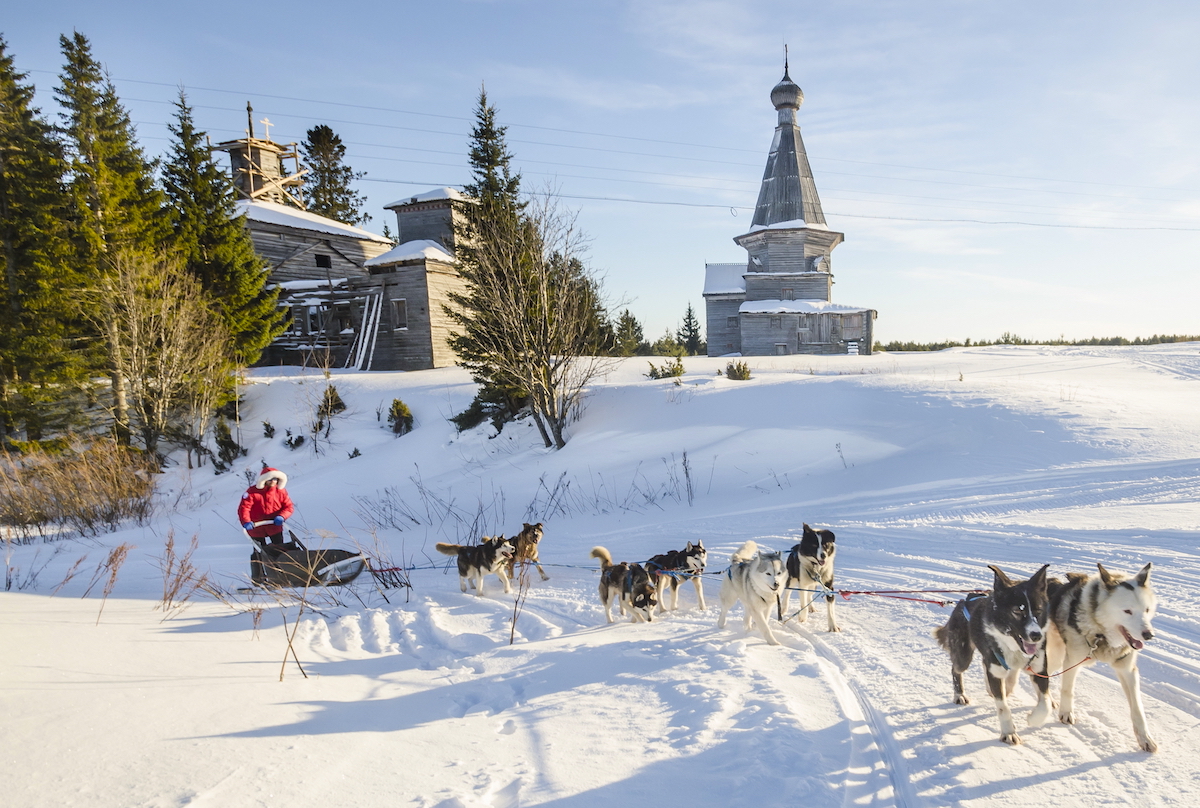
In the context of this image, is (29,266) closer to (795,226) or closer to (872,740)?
(872,740)

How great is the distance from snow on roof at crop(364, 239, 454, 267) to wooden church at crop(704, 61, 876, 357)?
1879 centimetres

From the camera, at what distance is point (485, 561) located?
712 cm

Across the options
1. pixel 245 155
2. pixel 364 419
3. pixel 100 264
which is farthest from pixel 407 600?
pixel 245 155

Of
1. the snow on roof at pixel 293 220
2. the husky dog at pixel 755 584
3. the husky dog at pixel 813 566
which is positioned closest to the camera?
the husky dog at pixel 755 584

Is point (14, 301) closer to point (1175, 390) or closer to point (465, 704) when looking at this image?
point (465, 704)

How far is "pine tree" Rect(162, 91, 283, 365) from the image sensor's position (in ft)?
74.9

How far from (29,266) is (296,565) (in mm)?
21381

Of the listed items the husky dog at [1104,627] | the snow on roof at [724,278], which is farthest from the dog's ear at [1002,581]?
the snow on roof at [724,278]

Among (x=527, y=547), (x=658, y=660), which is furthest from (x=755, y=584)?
(x=527, y=547)

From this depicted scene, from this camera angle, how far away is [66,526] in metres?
12.6

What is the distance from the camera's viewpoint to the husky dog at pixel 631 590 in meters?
5.93

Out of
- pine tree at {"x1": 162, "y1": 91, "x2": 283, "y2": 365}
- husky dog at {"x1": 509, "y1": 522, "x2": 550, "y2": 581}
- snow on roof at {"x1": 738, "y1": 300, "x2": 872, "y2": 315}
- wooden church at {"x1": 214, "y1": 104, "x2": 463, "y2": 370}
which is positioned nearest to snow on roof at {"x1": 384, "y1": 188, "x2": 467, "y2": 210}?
wooden church at {"x1": 214, "y1": 104, "x2": 463, "y2": 370}

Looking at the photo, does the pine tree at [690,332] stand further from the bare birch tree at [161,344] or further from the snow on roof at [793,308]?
the bare birch tree at [161,344]

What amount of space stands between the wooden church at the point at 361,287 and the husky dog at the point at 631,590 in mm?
23658
